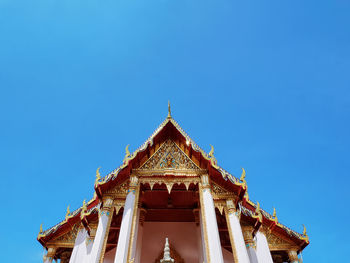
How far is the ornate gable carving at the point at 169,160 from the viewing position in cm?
1027

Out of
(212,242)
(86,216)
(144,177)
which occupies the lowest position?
(212,242)

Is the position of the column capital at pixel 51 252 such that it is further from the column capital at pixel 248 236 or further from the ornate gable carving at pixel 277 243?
the ornate gable carving at pixel 277 243

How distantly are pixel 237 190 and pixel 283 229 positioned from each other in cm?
501

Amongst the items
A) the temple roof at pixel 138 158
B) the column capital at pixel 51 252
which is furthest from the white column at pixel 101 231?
the column capital at pixel 51 252

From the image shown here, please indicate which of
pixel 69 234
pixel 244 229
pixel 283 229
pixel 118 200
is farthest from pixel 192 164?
pixel 69 234

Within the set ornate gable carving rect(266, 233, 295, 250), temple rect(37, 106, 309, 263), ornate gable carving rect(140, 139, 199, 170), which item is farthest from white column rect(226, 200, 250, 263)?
ornate gable carving rect(266, 233, 295, 250)

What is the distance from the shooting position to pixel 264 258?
11.0m

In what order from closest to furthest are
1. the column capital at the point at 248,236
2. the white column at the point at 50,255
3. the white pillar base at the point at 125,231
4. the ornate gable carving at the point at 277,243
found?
the white pillar base at the point at 125,231 → the column capital at the point at 248,236 → the white column at the point at 50,255 → the ornate gable carving at the point at 277,243

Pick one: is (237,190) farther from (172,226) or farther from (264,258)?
(172,226)

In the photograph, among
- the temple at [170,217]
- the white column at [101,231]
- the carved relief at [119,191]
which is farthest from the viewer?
the carved relief at [119,191]

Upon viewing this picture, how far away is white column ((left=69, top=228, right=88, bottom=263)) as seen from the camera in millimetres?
10363

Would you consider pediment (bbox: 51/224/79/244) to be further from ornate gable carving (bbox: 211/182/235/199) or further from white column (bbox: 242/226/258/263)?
white column (bbox: 242/226/258/263)

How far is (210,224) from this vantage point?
8.44 m

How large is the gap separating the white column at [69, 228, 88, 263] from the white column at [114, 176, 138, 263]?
3.39m
